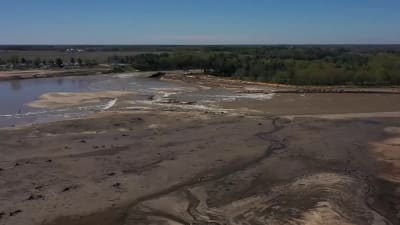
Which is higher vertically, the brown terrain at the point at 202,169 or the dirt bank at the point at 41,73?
the brown terrain at the point at 202,169

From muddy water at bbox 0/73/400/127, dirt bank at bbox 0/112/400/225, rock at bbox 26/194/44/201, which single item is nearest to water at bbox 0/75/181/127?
muddy water at bbox 0/73/400/127

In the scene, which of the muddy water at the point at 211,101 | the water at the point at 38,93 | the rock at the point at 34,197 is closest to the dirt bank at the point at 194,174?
the rock at the point at 34,197

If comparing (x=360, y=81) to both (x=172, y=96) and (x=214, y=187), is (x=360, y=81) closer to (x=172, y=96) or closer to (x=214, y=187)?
(x=172, y=96)

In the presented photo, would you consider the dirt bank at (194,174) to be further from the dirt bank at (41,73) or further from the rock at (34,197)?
the dirt bank at (41,73)

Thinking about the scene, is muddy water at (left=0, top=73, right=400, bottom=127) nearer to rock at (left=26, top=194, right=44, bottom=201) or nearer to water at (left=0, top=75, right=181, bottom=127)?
water at (left=0, top=75, right=181, bottom=127)

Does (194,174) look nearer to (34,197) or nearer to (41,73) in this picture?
(34,197)

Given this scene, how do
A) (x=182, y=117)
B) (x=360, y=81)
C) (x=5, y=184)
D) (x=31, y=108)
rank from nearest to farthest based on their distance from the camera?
(x=5, y=184) → (x=182, y=117) → (x=31, y=108) → (x=360, y=81)

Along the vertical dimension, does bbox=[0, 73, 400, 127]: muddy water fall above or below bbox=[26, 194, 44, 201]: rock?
below

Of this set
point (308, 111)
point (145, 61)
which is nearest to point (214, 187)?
point (308, 111)
